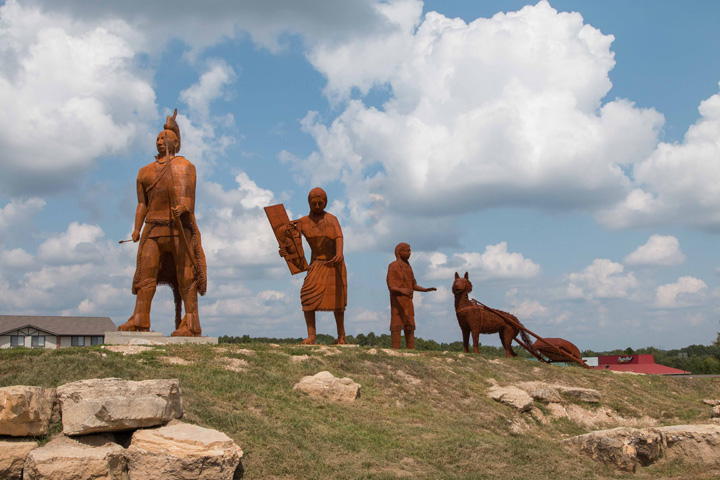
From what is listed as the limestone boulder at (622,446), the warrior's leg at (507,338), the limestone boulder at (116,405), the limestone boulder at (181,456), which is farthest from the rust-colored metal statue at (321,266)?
the limestone boulder at (181,456)

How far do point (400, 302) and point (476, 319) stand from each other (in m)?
2.53

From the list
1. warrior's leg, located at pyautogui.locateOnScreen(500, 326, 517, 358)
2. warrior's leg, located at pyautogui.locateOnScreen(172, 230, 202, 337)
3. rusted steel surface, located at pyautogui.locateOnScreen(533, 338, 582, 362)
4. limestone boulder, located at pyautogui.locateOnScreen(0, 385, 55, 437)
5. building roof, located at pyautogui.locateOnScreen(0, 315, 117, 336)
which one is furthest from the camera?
building roof, located at pyautogui.locateOnScreen(0, 315, 117, 336)

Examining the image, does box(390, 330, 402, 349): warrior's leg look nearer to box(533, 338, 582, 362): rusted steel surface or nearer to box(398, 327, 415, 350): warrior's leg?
box(398, 327, 415, 350): warrior's leg

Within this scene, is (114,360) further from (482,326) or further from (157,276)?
(482,326)

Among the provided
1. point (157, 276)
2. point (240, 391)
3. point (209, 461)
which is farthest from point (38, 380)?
point (157, 276)

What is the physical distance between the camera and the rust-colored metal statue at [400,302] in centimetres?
1680

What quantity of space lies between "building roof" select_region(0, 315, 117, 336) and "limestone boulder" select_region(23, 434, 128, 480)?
2158 centimetres

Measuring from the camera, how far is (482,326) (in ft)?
59.0

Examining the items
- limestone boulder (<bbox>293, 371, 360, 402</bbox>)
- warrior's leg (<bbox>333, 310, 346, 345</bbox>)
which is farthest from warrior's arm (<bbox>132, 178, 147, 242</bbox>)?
limestone boulder (<bbox>293, 371, 360, 402</bbox>)

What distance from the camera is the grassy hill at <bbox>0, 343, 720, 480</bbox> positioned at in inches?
307

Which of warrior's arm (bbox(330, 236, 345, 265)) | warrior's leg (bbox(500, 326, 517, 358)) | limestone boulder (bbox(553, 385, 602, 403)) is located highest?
warrior's arm (bbox(330, 236, 345, 265))

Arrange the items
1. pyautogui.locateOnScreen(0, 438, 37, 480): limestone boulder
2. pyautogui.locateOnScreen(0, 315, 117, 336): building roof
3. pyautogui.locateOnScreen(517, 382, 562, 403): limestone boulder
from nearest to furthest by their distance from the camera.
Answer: pyautogui.locateOnScreen(0, 438, 37, 480): limestone boulder
pyautogui.locateOnScreen(517, 382, 562, 403): limestone boulder
pyautogui.locateOnScreen(0, 315, 117, 336): building roof

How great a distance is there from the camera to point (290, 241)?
15125 millimetres

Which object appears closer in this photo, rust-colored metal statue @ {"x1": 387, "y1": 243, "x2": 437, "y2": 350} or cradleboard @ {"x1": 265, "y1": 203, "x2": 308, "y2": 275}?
cradleboard @ {"x1": 265, "y1": 203, "x2": 308, "y2": 275}
